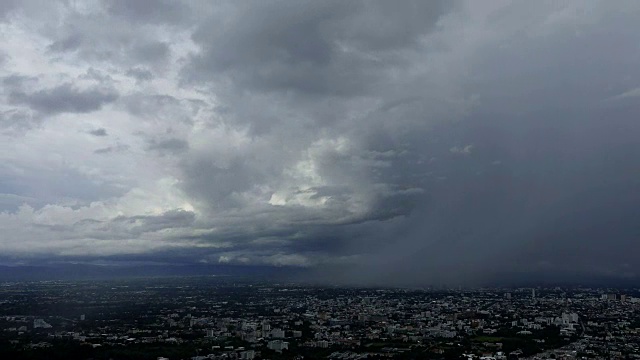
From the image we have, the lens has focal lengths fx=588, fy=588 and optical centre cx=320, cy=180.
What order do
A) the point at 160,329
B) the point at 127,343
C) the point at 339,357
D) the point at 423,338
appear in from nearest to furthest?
the point at 339,357 < the point at 127,343 < the point at 423,338 < the point at 160,329

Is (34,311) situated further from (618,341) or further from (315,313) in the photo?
(618,341)

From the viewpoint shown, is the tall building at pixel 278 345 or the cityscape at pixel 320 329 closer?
the cityscape at pixel 320 329

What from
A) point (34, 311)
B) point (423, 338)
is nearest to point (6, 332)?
point (34, 311)

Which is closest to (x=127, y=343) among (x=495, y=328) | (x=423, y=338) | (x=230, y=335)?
(x=230, y=335)

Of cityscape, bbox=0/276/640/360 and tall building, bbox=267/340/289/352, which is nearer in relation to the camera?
cityscape, bbox=0/276/640/360

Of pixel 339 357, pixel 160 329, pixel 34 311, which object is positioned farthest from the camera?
pixel 34 311

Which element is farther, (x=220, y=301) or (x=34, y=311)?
(x=220, y=301)

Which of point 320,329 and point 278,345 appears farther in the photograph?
point 320,329

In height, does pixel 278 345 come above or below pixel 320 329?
below
